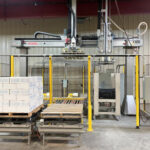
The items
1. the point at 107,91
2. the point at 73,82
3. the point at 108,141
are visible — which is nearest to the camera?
the point at 108,141

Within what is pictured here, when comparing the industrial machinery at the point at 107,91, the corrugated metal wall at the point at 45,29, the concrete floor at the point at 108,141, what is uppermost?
the corrugated metal wall at the point at 45,29

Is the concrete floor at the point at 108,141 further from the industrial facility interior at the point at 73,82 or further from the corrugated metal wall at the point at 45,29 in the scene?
the corrugated metal wall at the point at 45,29

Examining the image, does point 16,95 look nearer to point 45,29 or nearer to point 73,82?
point 73,82

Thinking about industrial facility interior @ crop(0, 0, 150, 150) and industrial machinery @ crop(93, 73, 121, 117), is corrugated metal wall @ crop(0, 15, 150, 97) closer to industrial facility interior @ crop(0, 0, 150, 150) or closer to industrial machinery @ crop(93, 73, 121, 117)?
industrial facility interior @ crop(0, 0, 150, 150)

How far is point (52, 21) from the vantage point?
319 inches

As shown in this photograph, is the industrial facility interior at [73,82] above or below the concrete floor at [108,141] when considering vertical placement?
above

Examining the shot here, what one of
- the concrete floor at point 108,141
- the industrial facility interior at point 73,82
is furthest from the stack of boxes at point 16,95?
the concrete floor at point 108,141

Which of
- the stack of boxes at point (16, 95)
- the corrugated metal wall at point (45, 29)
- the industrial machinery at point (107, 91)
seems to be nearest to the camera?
the stack of boxes at point (16, 95)

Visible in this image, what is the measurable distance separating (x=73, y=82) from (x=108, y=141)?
4683mm

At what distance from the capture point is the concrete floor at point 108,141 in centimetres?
307

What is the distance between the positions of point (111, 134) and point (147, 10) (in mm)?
5098

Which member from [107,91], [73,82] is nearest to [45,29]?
[73,82]

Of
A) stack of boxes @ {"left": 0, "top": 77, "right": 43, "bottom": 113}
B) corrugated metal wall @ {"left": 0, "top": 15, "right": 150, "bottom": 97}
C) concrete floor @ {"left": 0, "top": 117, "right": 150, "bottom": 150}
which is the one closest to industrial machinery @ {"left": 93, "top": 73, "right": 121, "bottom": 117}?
concrete floor @ {"left": 0, "top": 117, "right": 150, "bottom": 150}

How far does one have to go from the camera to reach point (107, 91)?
4949 millimetres
